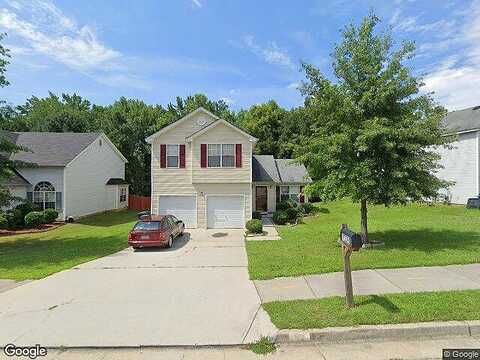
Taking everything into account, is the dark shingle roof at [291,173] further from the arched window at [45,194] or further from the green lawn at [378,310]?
the green lawn at [378,310]

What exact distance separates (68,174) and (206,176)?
1200 cm

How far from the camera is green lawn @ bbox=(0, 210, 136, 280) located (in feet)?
39.3

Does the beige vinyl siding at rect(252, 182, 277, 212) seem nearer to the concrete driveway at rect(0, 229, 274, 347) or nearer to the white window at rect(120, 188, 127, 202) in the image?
the white window at rect(120, 188, 127, 202)

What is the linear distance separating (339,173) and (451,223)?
9.75 metres

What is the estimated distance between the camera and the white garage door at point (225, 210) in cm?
2183

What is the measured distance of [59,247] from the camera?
1636 centimetres

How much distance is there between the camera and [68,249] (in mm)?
15609

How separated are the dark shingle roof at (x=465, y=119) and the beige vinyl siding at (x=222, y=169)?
1615 centimetres

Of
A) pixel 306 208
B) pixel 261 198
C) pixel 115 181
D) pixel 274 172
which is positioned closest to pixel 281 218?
pixel 306 208

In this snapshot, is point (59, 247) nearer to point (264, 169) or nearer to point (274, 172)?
point (264, 169)

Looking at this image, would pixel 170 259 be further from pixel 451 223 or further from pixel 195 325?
pixel 451 223

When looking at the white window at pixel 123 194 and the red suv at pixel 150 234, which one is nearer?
the red suv at pixel 150 234

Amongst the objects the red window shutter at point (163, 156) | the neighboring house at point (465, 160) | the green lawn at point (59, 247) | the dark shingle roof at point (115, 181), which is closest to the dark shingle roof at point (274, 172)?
the red window shutter at point (163, 156)

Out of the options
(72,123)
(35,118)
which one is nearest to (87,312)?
(72,123)
